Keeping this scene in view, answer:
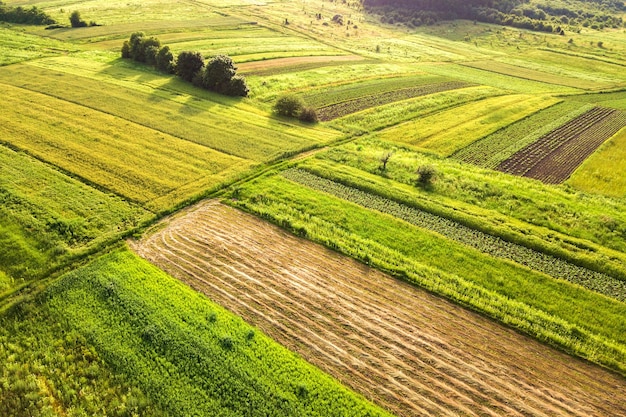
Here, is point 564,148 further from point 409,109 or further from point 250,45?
point 250,45

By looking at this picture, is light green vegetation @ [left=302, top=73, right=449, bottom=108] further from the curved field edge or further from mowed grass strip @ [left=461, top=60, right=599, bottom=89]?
the curved field edge

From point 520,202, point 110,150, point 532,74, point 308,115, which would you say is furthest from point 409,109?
point 532,74

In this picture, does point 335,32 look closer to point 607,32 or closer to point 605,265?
point 607,32

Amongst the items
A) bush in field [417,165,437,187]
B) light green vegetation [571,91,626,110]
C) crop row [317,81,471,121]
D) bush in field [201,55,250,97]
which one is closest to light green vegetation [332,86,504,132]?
crop row [317,81,471,121]

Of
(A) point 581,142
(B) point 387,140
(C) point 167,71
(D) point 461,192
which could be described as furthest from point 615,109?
(C) point 167,71

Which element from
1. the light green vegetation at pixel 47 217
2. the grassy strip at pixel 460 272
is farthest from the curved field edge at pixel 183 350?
the grassy strip at pixel 460 272

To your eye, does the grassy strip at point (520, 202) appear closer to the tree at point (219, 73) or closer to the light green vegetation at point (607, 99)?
the tree at point (219, 73)
